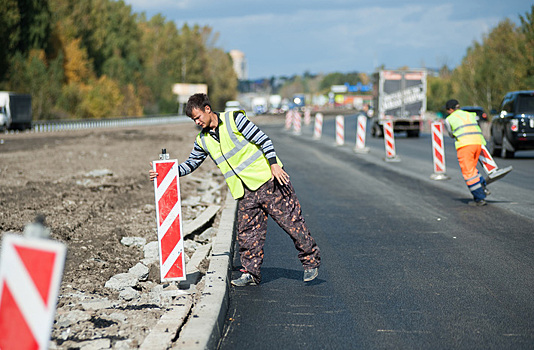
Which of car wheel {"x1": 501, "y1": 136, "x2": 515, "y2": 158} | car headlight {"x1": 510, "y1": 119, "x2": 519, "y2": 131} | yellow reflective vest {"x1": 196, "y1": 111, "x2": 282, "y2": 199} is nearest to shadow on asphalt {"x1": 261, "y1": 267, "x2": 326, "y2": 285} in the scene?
yellow reflective vest {"x1": 196, "y1": 111, "x2": 282, "y2": 199}

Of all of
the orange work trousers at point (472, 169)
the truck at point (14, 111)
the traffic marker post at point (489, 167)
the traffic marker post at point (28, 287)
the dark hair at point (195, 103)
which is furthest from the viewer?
the truck at point (14, 111)

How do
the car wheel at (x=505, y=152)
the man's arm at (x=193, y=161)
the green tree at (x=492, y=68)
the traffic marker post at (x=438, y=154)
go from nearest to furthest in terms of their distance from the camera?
the man's arm at (x=193, y=161) → the traffic marker post at (x=438, y=154) → the car wheel at (x=505, y=152) → the green tree at (x=492, y=68)

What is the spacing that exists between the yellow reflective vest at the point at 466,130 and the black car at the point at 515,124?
10076 millimetres

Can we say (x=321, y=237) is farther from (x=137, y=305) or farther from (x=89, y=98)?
(x=89, y=98)

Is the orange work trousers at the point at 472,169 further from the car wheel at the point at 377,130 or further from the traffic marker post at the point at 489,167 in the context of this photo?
the car wheel at the point at 377,130

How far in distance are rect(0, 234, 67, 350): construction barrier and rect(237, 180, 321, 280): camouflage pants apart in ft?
11.7

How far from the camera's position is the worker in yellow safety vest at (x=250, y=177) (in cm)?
630

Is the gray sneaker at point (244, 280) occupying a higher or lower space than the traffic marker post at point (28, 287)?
lower

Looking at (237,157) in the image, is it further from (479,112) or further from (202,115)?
(479,112)

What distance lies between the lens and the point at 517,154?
24.7 meters

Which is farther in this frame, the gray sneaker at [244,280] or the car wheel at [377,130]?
the car wheel at [377,130]

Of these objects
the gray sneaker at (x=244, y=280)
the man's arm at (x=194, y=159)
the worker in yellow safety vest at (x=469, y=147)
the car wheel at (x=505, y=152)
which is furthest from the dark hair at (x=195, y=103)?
the car wheel at (x=505, y=152)

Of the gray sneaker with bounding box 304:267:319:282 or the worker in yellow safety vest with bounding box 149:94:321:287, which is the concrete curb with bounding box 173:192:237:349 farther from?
the gray sneaker with bounding box 304:267:319:282

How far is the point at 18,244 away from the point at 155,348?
1848 millimetres
